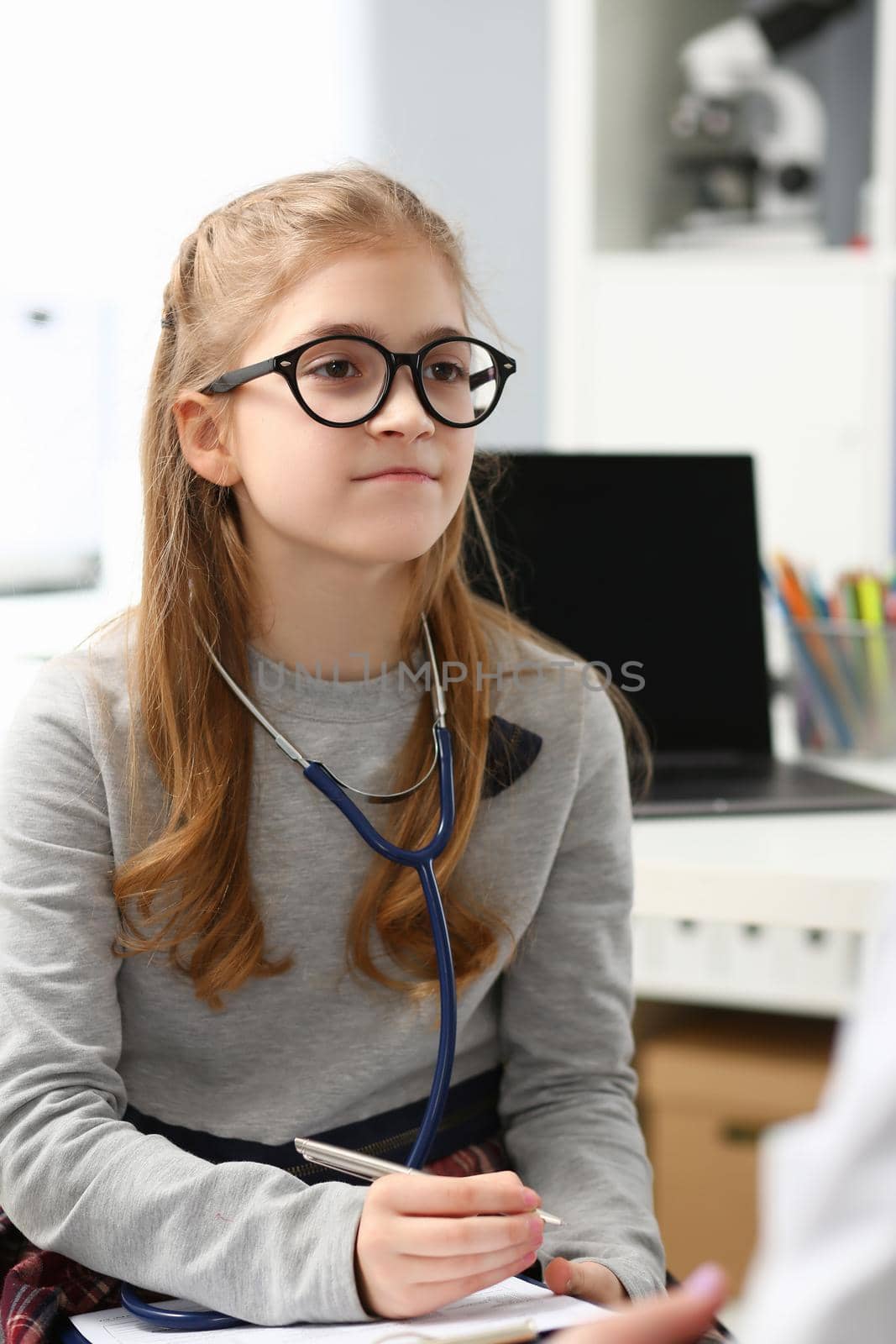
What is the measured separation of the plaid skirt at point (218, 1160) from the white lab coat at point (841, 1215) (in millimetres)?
504

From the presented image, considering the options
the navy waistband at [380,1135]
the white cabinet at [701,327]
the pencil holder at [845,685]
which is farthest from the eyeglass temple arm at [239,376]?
the white cabinet at [701,327]

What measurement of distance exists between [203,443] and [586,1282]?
55 cm

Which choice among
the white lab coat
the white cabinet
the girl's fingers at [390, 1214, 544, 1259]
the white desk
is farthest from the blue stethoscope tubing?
the white cabinet

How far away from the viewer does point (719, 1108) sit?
131 cm

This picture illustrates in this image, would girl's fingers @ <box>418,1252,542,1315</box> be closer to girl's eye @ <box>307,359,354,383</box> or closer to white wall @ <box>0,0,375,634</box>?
girl's eye @ <box>307,359,354,383</box>

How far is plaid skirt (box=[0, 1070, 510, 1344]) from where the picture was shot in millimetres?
762

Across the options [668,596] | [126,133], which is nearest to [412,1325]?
[668,596]

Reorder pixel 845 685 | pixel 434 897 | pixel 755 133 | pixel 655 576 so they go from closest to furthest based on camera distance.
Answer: pixel 434 897, pixel 655 576, pixel 845 685, pixel 755 133

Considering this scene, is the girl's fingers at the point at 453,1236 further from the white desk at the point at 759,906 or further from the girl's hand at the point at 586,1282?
the white desk at the point at 759,906

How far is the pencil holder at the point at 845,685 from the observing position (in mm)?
1536

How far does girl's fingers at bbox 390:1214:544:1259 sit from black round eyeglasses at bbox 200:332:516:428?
43cm

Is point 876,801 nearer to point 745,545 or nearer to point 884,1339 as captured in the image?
point 745,545

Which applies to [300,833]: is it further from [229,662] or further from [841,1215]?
[841,1215]

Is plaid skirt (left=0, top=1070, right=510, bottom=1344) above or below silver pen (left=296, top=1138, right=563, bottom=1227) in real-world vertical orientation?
below
